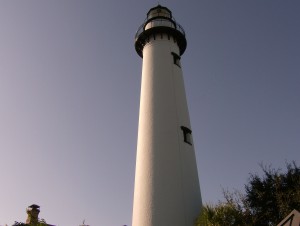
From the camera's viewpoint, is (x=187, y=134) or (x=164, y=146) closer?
A: (x=164, y=146)

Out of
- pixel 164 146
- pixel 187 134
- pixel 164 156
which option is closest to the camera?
pixel 164 156

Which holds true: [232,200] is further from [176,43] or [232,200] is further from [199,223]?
[176,43]

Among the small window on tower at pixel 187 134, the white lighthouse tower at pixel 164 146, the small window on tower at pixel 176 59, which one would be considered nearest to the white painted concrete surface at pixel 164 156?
the white lighthouse tower at pixel 164 146

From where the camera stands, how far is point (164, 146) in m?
16.9

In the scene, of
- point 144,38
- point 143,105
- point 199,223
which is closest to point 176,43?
point 144,38

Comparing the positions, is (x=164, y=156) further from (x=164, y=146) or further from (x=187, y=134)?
(x=187, y=134)

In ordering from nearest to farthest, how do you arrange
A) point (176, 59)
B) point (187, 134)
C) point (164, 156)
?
point (164, 156) < point (187, 134) < point (176, 59)

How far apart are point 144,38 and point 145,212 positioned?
12963 millimetres

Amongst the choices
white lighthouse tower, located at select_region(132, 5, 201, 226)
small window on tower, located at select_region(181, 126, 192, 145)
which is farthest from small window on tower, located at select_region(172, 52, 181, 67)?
small window on tower, located at select_region(181, 126, 192, 145)

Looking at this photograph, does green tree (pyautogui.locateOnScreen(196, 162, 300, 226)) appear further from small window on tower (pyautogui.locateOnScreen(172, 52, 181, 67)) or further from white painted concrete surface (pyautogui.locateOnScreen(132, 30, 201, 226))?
small window on tower (pyautogui.locateOnScreen(172, 52, 181, 67))

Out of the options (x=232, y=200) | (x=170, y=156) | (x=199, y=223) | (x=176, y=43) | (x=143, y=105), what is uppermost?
(x=176, y=43)

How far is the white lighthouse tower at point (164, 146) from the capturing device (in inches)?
601

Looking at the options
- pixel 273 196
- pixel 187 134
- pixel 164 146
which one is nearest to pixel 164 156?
pixel 164 146

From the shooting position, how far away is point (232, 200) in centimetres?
1606
